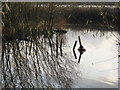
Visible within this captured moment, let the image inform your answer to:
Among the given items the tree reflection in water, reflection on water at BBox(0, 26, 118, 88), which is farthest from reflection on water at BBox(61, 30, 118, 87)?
the tree reflection in water

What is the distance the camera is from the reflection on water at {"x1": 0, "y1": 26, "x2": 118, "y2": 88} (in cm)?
314

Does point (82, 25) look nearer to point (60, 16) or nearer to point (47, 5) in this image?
point (60, 16)

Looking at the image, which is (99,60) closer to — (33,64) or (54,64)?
(54,64)

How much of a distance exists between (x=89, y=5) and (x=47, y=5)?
2.46 m

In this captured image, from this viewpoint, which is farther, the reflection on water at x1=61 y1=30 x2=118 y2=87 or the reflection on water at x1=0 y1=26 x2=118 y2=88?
the reflection on water at x1=61 y1=30 x2=118 y2=87

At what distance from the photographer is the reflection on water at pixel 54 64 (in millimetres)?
3139

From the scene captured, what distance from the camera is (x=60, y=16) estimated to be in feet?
22.4

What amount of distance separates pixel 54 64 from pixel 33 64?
310mm

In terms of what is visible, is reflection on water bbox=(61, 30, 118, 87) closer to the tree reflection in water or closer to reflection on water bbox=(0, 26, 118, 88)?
reflection on water bbox=(0, 26, 118, 88)

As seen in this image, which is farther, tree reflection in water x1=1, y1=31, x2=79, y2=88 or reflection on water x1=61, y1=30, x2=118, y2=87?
reflection on water x1=61, y1=30, x2=118, y2=87

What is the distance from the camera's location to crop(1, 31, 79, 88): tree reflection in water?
3.11 meters

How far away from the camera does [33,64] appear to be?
Answer: 3887 mm

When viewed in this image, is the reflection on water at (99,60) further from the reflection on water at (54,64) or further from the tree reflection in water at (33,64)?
the tree reflection in water at (33,64)

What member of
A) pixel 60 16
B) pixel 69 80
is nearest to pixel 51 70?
pixel 69 80
